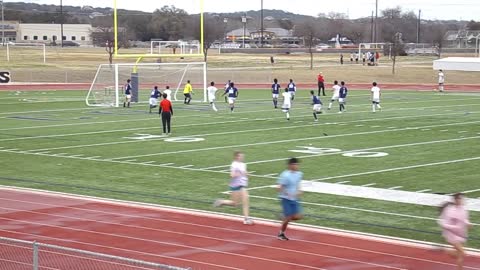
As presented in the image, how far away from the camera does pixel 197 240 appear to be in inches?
552

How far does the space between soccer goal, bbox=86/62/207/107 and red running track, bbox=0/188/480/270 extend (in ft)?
87.0

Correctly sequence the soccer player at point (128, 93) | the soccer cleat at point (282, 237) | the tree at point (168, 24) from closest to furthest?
the soccer cleat at point (282, 237) → the soccer player at point (128, 93) → the tree at point (168, 24)

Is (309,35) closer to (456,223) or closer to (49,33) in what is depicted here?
(49,33)

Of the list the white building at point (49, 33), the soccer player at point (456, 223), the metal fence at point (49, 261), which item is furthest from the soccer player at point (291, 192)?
the white building at point (49, 33)

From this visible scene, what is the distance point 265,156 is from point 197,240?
33.5 ft

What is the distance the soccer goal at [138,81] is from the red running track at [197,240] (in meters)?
26.5

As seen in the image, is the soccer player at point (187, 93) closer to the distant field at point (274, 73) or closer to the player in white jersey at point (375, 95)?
the player in white jersey at point (375, 95)

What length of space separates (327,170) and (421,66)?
62.8 m

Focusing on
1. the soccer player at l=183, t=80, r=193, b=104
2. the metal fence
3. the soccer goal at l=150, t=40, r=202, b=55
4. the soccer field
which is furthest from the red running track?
the soccer goal at l=150, t=40, r=202, b=55

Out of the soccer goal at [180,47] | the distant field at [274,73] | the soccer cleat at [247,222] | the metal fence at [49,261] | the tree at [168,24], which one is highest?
the tree at [168,24]

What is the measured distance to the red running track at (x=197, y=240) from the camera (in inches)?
497

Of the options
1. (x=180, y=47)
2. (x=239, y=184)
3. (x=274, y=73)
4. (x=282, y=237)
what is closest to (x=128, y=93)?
(x=180, y=47)

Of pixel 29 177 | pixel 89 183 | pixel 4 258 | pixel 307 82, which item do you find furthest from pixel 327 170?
→ pixel 307 82

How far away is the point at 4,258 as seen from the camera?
494 inches
